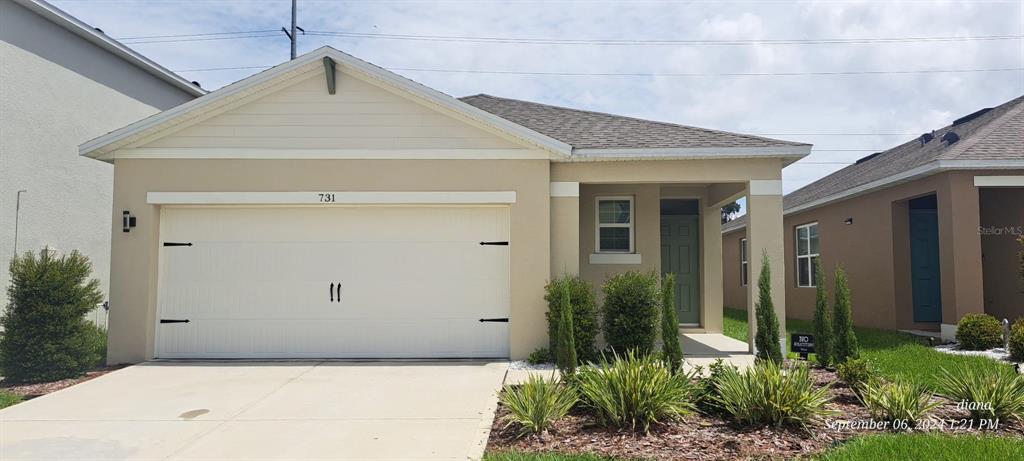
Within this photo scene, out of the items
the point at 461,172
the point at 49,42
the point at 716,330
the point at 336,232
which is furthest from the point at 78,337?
the point at 716,330

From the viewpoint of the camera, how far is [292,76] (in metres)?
10.0

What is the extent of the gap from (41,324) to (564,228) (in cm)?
712

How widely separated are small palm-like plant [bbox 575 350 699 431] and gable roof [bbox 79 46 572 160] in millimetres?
4419

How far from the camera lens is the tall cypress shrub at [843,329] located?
7789mm

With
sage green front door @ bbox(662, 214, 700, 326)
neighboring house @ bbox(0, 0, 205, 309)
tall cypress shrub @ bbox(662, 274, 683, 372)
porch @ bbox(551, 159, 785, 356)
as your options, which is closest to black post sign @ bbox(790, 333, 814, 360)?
porch @ bbox(551, 159, 785, 356)

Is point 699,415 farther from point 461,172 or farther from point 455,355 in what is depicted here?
A: point 461,172

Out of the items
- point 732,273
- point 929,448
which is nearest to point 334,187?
point 929,448

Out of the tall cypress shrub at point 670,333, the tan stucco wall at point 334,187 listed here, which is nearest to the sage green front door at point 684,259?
the tan stucco wall at point 334,187

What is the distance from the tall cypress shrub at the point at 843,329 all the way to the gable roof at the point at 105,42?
13.6 metres

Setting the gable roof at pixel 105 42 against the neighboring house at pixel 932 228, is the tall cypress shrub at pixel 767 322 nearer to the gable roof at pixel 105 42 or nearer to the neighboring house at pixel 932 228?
the neighboring house at pixel 932 228

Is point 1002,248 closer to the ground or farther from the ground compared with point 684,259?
farther from the ground

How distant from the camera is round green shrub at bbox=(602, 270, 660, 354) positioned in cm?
910

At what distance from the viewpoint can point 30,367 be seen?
8508mm

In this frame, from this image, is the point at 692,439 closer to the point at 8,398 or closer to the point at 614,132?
the point at 614,132
